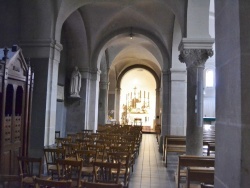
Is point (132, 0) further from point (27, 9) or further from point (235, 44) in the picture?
point (235, 44)

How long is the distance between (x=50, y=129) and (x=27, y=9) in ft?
11.8

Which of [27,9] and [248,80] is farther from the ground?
[27,9]

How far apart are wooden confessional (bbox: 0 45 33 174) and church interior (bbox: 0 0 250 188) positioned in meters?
0.02

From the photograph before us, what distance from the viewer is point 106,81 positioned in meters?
19.0

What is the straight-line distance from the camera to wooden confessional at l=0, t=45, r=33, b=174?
17.7 ft

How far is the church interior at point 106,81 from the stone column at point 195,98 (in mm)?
27

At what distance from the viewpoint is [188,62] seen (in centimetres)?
745

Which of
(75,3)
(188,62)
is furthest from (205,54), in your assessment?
(75,3)

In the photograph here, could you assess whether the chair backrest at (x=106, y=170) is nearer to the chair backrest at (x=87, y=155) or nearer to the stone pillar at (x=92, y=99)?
the chair backrest at (x=87, y=155)

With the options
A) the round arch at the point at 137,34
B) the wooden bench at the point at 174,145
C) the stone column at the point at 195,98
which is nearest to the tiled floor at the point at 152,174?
the wooden bench at the point at 174,145

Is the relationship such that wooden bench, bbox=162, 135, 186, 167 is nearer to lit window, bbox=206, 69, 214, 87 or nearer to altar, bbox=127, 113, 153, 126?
lit window, bbox=206, 69, 214, 87

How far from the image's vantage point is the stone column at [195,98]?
7246mm

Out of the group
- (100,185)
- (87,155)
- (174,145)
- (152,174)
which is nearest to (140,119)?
(174,145)

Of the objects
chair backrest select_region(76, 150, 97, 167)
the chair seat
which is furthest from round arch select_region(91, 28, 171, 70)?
the chair seat
